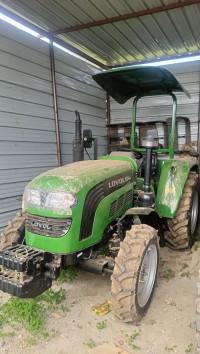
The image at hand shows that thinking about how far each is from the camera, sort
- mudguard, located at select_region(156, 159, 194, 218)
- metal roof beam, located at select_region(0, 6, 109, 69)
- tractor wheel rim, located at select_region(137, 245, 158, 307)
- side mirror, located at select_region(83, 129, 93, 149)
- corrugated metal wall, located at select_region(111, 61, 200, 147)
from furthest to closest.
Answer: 1. corrugated metal wall, located at select_region(111, 61, 200, 147)
2. metal roof beam, located at select_region(0, 6, 109, 69)
3. side mirror, located at select_region(83, 129, 93, 149)
4. mudguard, located at select_region(156, 159, 194, 218)
5. tractor wheel rim, located at select_region(137, 245, 158, 307)

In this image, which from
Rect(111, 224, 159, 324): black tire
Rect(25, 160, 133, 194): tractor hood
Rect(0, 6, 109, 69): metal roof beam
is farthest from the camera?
Rect(0, 6, 109, 69): metal roof beam

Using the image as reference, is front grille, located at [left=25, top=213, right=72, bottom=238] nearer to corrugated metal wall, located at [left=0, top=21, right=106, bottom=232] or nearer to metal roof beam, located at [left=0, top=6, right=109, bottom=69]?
corrugated metal wall, located at [left=0, top=21, right=106, bottom=232]

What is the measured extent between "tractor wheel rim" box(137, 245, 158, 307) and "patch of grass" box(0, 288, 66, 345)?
31.1 inches

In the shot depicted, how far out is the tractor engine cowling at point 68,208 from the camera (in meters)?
2.18

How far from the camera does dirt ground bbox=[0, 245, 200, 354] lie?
206 centimetres

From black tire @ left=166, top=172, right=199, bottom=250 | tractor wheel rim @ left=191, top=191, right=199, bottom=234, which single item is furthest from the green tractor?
tractor wheel rim @ left=191, top=191, right=199, bottom=234

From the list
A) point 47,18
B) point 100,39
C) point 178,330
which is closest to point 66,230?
point 178,330

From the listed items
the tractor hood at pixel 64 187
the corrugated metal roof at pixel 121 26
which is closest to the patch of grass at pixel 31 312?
the tractor hood at pixel 64 187

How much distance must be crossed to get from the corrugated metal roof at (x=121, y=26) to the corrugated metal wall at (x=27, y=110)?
0.38m

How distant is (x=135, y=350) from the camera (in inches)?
79.9

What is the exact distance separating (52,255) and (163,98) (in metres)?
4.89

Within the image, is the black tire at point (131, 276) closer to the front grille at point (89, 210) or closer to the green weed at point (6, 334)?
the front grille at point (89, 210)

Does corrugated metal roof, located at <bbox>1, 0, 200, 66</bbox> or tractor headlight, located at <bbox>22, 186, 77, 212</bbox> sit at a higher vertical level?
corrugated metal roof, located at <bbox>1, 0, 200, 66</bbox>

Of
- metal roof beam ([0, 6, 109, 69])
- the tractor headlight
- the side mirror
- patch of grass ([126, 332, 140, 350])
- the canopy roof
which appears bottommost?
patch of grass ([126, 332, 140, 350])
